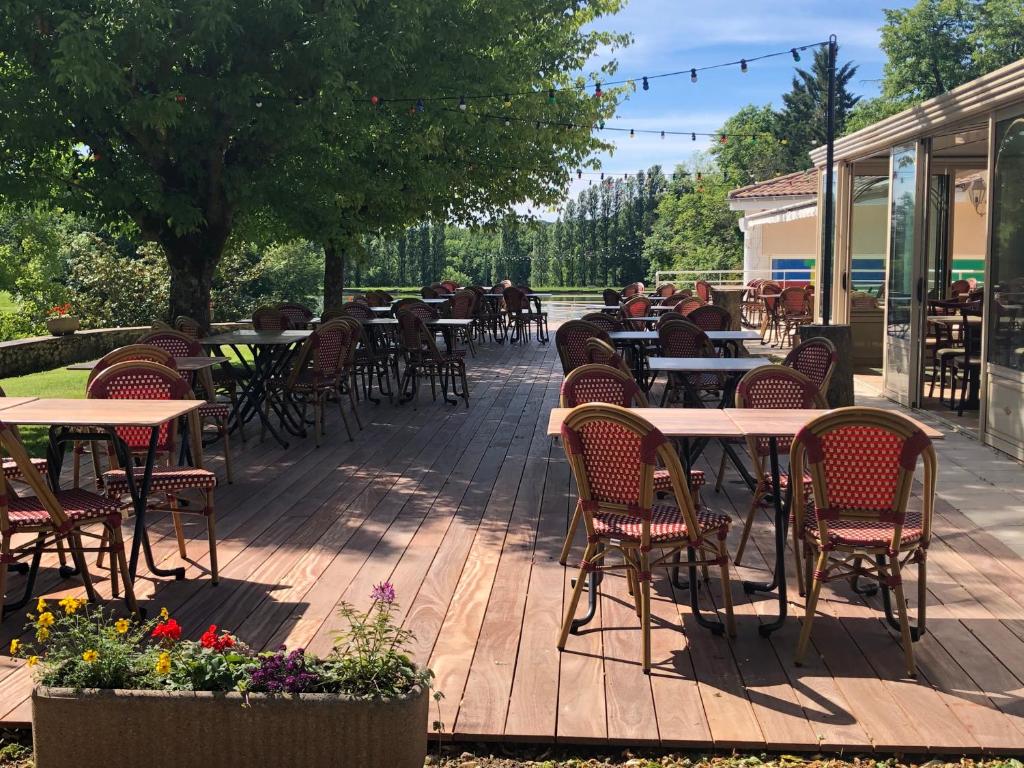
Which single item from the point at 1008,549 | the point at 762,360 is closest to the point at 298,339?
the point at 762,360

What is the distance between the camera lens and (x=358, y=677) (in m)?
2.90

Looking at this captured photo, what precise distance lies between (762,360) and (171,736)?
537 centimetres

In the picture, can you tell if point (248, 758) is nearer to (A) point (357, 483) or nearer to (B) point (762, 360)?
(A) point (357, 483)

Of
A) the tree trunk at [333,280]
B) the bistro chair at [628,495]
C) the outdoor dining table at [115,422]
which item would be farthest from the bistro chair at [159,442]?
the tree trunk at [333,280]

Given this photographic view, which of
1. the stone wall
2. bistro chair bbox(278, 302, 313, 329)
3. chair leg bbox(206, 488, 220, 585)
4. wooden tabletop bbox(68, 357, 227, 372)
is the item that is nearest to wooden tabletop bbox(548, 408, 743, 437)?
chair leg bbox(206, 488, 220, 585)

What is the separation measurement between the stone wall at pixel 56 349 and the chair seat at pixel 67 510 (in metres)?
9.43

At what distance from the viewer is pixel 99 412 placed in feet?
15.3

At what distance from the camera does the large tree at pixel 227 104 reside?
906 cm

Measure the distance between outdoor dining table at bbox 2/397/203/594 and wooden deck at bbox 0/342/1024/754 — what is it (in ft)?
0.85

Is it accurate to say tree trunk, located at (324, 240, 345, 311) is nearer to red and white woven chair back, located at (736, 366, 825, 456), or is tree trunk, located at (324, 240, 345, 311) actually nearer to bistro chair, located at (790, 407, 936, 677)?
red and white woven chair back, located at (736, 366, 825, 456)

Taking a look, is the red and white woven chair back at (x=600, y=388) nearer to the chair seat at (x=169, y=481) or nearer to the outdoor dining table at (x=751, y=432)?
the outdoor dining table at (x=751, y=432)

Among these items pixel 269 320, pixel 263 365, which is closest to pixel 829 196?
pixel 269 320

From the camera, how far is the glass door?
10.1 meters

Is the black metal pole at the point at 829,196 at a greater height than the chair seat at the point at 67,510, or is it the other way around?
the black metal pole at the point at 829,196
